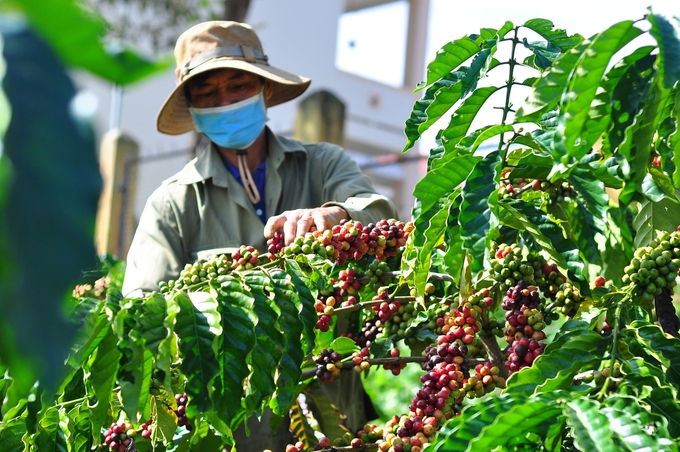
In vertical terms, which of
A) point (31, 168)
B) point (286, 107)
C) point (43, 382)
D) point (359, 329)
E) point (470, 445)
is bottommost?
point (286, 107)

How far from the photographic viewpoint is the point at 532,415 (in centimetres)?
115

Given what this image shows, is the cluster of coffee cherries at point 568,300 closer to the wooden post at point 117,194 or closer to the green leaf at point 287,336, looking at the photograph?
the green leaf at point 287,336

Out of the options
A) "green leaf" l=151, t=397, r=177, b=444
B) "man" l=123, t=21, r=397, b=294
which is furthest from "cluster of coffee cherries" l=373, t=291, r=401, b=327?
"man" l=123, t=21, r=397, b=294

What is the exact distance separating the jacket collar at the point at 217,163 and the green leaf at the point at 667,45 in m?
1.92

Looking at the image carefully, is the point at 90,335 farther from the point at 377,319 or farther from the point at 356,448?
the point at 377,319

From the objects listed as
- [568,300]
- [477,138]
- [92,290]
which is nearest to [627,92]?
[477,138]

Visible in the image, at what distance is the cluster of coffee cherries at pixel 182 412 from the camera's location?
1.81 meters

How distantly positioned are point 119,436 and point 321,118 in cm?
433

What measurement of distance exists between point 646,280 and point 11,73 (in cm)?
125

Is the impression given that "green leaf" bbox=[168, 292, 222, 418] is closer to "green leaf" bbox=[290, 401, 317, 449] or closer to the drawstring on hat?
"green leaf" bbox=[290, 401, 317, 449]

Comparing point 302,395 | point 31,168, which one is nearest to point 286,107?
point 302,395

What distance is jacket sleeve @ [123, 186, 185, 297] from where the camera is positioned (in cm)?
270

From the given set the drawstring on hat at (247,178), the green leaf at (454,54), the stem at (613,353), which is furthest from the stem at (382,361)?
the drawstring on hat at (247,178)

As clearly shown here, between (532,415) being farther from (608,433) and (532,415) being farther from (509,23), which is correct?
(509,23)
